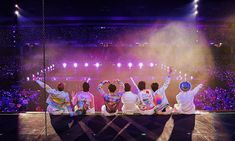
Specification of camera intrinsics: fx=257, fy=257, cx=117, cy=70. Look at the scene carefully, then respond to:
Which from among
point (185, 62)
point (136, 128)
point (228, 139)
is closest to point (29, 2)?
point (136, 128)

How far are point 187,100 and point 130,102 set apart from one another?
1.24 m

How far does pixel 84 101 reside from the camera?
18.2ft

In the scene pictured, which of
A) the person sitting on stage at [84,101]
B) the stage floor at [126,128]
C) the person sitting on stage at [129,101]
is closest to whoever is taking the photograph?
the stage floor at [126,128]

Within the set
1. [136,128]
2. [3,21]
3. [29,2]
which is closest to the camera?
[136,128]

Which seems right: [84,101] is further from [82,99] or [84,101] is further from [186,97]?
[186,97]

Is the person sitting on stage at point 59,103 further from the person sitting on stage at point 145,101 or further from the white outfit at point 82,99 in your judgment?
the person sitting on stage at point 145,101

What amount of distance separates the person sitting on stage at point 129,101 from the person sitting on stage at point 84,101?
29.1 inches

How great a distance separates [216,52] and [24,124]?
823 inches

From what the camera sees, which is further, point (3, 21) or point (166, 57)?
point (166, 57)

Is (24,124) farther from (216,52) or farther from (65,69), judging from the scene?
(216,52)

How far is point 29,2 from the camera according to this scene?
11836 millimetres

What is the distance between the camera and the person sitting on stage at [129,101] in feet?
18.4

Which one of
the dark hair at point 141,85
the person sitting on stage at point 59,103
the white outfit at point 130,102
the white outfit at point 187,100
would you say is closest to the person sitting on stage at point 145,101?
the dark hair at point 141,85

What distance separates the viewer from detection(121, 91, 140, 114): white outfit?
18.4 feet
